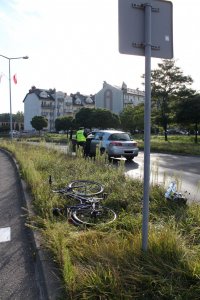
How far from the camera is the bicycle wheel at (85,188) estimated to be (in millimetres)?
6639

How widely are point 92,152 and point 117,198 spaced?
1202 centimetres

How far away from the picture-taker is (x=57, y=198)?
6.45m

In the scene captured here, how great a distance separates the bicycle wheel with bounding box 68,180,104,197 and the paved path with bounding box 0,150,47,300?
1.10 meters

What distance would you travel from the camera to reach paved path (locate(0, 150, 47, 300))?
3.49 m

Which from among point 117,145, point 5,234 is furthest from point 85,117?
point 5,234

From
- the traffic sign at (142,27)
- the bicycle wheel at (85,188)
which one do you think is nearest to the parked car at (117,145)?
the bicycle wheel at (85,188)

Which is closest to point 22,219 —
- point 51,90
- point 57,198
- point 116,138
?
point 57,198

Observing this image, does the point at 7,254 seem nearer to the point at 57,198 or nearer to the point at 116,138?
the point at 57,198

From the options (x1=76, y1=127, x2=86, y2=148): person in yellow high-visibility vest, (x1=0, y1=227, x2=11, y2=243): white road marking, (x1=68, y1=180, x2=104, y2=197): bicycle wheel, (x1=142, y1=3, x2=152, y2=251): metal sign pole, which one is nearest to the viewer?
(x1=142, y1=3, x2=152, y2=251): metal sign pole

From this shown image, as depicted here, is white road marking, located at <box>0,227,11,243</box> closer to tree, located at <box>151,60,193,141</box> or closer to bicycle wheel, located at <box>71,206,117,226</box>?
bicycle wheel, located at <box>71,206,117,226</box>

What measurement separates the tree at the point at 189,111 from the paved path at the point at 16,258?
25.8m

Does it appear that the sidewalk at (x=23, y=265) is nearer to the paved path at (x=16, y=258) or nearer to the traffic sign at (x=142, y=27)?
the paved path at (x=16, y=258)

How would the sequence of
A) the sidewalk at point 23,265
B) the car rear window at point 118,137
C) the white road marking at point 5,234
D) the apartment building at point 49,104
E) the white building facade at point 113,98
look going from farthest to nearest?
the apartment building at point 49,104 → the white building facade at point 113,98 → the car rear window at point 118,137 → the white road marking at point 5,234 → the sidewalk at point 23,265

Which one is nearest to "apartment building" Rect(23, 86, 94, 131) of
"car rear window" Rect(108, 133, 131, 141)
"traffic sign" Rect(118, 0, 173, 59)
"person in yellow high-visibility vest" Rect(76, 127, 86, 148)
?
"person in yellow high-visibility vest" Rect(76, 127, 86, 148)
